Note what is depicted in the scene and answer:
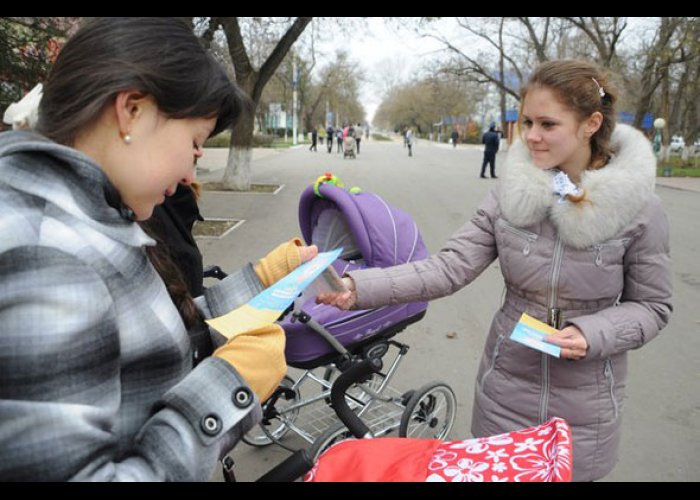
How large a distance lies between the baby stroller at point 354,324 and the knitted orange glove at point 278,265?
62 centimetres

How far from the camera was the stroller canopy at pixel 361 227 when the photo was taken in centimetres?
260

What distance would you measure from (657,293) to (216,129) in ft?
4.89

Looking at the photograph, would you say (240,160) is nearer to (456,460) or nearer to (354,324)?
(354,324)

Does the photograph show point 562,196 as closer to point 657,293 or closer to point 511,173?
point 511,173

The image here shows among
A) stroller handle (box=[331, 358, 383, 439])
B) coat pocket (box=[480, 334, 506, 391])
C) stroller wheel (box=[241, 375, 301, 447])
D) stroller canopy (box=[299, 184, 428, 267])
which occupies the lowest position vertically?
stroller wheel (box=[241, 375, 301, 447])

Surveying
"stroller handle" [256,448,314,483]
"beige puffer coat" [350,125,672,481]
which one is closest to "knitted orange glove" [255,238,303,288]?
"beige puffer coat" [350,125,672,481]

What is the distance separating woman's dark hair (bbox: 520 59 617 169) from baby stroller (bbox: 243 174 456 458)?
1012 mm

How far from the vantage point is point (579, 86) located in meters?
1.78

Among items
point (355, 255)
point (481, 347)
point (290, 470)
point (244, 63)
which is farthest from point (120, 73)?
point (244, 63)

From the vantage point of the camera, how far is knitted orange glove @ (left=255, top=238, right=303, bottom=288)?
69.9 inches

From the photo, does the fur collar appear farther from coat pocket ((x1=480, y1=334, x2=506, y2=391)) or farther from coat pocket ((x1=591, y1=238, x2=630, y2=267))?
coat pocket ((x1=480, y1=334, x2=506, y2=391))

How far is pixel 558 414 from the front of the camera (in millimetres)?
1880

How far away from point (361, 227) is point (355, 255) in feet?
1.00

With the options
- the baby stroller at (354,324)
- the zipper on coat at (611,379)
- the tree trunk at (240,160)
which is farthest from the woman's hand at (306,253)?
the tree trunk at (240,160)
